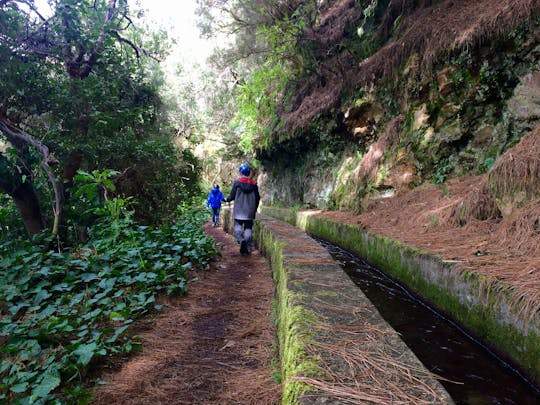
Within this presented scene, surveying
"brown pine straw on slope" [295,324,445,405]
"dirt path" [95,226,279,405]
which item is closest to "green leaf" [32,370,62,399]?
"dirt path" [95,226,279,405]

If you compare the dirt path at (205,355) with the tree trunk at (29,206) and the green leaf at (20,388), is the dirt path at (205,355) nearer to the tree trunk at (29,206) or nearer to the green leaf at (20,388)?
the green leaf at (20,388)

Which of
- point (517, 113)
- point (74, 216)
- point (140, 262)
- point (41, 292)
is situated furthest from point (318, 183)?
point (41, 292)

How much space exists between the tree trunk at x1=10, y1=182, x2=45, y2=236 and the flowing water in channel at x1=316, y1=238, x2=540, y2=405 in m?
6.51

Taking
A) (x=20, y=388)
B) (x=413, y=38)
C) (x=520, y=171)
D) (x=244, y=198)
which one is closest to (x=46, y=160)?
(x=244, y=198)

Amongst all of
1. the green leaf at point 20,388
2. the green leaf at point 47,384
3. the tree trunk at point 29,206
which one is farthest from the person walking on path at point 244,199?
the green leaf at point 20,388

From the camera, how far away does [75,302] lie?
2.94 m

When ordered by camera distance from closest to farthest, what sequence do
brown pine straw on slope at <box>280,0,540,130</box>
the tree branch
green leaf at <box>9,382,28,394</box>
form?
1. green leaf at <box>9,382,28,394</box>
2. the tree branch
3. brown pine straw on slope at <box>280,0,540,130</box>

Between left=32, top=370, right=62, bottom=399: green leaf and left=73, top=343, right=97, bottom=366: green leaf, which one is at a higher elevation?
left=73, top=343, right=97, bottom=366: green leaf

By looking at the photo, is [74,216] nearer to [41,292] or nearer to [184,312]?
[41,292]

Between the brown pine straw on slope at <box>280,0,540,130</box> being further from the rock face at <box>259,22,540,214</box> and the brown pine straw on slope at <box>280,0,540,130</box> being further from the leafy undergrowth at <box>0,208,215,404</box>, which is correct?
the leafy undergrowth at <box>0,208,215,404</box>

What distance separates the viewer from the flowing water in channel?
2.21 metres

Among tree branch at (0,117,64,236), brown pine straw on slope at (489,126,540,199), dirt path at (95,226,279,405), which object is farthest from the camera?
tree branch at (0,117,64,236)

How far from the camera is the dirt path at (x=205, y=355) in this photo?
6.30 feet

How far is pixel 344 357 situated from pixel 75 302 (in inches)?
102
